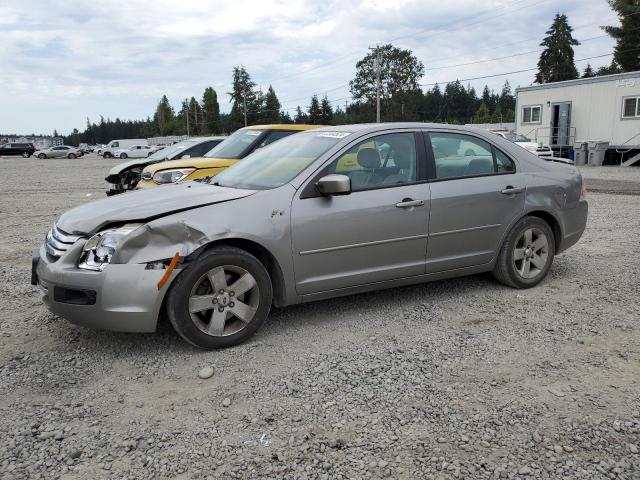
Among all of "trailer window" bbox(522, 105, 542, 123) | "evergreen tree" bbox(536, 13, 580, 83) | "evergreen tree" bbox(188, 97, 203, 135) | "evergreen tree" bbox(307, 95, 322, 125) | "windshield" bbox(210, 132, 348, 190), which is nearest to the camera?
"windshield" bbox(210, 132, 348, 190)

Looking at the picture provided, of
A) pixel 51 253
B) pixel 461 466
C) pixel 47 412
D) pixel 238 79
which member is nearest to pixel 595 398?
pixel 461 466

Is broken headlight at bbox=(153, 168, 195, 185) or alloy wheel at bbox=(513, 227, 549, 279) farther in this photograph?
broken headlight at bbox=(153, 168, 195, 185)

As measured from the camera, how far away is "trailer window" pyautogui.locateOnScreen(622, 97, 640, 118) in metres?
25.0

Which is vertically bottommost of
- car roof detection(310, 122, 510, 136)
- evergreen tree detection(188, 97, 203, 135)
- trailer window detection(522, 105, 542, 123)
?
car roof detection(310, 122, 510, 136)

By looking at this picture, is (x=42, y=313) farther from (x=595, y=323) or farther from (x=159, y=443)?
(x=595, y=323)

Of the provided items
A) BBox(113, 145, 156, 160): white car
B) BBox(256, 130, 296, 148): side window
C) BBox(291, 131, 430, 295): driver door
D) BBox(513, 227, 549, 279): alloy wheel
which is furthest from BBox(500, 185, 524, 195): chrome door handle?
BBox(113, 145, 156, 160): white car

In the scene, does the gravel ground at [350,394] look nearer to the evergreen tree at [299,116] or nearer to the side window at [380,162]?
the side window at [380,162]

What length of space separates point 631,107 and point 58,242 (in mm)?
27234

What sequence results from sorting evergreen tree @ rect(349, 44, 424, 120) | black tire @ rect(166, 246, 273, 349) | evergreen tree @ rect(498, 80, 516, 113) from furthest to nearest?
evergreen tree @ rect(498, 80, 516, 113)
evergreen tree @ rect(349, 44, 424, 120)
black tire @ rect(166, 246, 273, 349)

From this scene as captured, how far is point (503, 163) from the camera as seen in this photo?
529cm

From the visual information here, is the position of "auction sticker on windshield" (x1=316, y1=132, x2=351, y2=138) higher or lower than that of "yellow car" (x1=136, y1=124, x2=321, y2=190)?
higher

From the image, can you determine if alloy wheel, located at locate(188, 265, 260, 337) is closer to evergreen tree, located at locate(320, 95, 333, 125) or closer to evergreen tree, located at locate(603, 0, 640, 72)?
evergreen tree, located at locate(603, 0, 640, 72)

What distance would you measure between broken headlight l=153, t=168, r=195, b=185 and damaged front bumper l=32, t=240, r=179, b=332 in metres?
5.00

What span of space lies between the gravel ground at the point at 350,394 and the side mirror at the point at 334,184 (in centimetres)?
111
